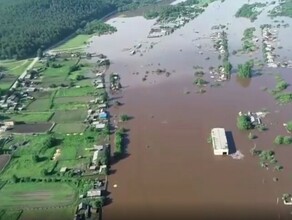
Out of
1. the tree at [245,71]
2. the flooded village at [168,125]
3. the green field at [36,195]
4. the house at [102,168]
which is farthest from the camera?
the tree at [245,71]

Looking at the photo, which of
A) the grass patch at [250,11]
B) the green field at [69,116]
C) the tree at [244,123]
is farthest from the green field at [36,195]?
Answer: the grass patch at [250,11]

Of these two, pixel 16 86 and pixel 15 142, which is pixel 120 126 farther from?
pixel 16 86

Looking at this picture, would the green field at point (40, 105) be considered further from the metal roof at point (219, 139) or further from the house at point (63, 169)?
the metal roof at point (219, 139)

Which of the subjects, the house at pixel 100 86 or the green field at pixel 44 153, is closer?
the green field at pixel 44 153

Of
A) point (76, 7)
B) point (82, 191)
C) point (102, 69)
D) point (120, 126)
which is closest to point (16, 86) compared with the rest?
point (102, 69)

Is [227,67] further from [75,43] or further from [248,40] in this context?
[75,43]

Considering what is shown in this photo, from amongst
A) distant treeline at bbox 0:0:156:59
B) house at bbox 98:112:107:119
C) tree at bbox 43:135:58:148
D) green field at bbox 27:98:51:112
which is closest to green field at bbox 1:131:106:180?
tree at bbox 43:135:58:148

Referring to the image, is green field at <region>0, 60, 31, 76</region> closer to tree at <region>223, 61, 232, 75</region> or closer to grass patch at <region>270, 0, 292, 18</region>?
tree at <region>223, 61, 232, 75</region>
